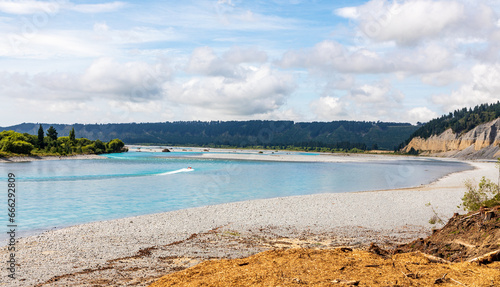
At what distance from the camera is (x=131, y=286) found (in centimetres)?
839

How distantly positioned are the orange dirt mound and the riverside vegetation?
9201 cm

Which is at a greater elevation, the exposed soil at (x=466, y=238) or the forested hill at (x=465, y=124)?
the forested hill at (x=465, y=124)

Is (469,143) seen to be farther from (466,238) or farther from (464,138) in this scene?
(466,238)

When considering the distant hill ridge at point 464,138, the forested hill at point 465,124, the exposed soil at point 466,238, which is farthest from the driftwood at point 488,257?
the forested hill at point 465,124

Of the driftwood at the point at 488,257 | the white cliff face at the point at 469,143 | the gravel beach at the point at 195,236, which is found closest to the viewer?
the driftwood at the point at 488,257

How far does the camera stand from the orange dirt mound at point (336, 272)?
6.51 m

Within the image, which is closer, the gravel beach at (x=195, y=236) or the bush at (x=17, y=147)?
the gravel beach at (x=195, y=236)

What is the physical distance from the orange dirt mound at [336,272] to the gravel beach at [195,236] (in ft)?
7.79

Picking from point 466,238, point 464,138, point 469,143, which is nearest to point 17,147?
point 466,238

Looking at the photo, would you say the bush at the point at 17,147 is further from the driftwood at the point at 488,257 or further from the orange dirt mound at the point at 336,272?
the driftwood at the point at 488,257

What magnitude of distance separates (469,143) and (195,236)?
512 ft

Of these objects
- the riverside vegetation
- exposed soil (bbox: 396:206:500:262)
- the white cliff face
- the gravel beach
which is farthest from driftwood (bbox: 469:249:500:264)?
the white cliff face

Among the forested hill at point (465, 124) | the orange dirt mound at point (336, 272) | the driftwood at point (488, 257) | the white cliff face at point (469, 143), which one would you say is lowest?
the orange dirt mound at point (336, 272)

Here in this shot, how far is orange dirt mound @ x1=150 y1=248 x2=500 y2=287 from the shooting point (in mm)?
6506
